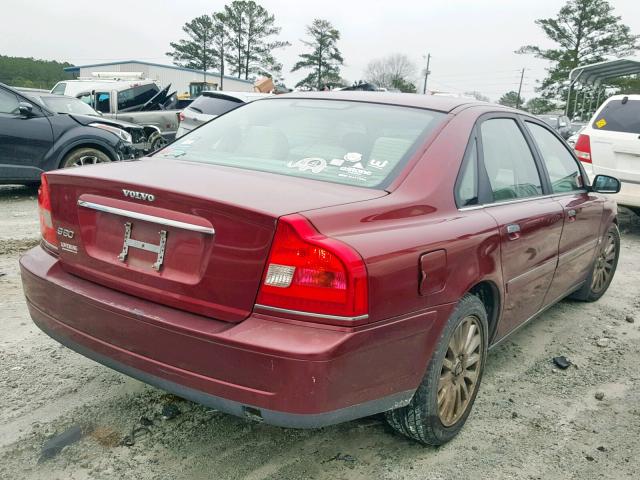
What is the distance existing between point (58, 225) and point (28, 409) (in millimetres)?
921

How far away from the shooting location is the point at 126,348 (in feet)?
7.22

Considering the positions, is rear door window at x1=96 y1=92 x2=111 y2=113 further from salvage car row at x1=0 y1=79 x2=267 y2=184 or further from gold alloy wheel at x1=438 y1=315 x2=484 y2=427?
gold alloy wheel at x1=438 y1=315 x2=484 y2=427

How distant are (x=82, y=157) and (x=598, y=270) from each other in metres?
6.65

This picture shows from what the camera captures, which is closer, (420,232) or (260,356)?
(260,356)

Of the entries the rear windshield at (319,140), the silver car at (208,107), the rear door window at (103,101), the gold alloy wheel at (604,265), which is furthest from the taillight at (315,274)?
the rear door window at (103,101)

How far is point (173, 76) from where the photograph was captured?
57.8m

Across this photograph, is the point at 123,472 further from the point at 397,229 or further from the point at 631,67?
the point at 631,67

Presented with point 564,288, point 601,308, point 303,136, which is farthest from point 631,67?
point 303,136

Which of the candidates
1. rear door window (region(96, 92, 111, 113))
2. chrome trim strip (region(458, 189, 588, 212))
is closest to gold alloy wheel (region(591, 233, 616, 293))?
chrome trim strip (region(458, 189, 588, 212))

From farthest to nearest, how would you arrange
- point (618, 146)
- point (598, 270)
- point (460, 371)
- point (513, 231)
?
point (618, 146) → point (598, 270) → point (513, 231) → point (460, 371)

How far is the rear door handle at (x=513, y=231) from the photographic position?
2844 millimetres

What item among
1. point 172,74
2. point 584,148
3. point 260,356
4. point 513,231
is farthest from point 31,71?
point 260,356

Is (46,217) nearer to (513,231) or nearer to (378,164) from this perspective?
(378,164)

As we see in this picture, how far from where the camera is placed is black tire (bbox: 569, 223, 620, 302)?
4668mm
